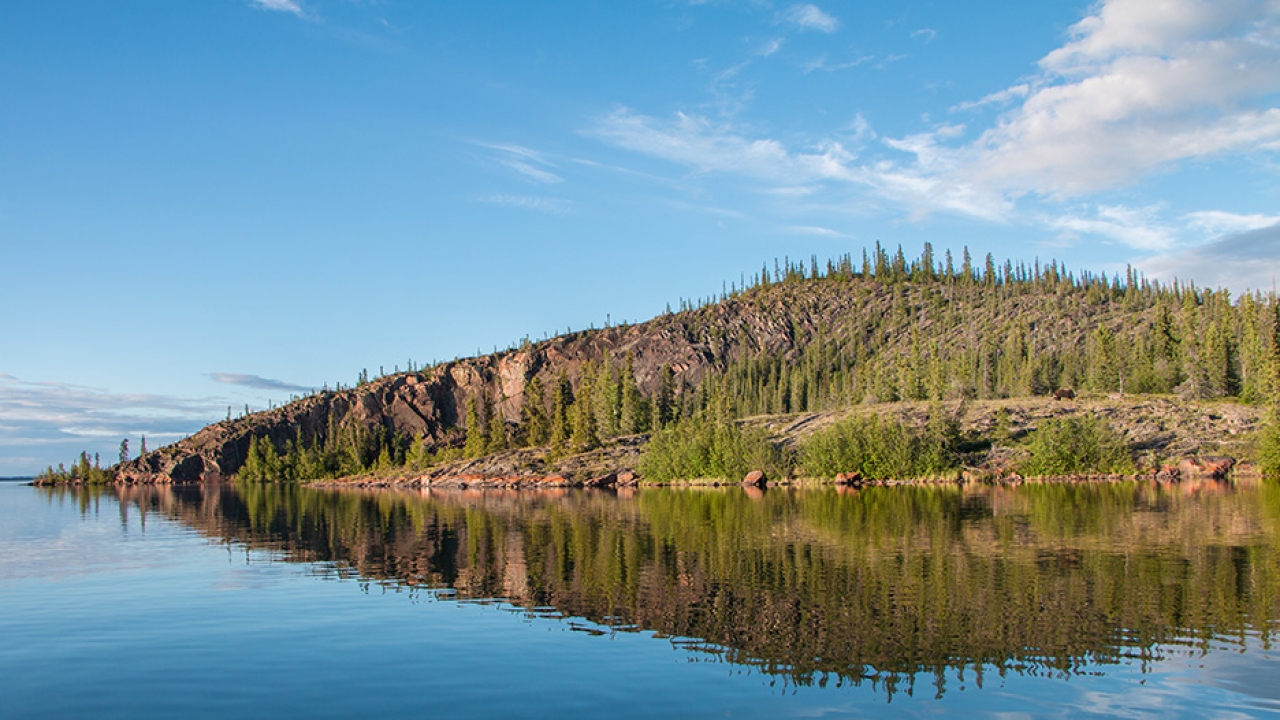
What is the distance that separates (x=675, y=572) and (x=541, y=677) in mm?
16274

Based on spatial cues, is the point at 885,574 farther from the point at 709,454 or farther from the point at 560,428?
the point at 560,428

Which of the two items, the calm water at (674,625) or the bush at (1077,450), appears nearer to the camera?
the calm water at (674,625)

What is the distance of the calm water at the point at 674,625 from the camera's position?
18.2m

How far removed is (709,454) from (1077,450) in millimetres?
59540

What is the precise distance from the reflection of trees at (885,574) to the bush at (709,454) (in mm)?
69654

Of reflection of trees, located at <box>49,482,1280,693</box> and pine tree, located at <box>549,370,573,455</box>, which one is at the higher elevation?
pine tree, located at <box>549,370,573,455</box>

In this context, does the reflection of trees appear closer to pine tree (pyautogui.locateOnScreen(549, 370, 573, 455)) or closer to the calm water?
the calm water

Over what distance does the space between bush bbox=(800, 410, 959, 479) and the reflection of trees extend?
54361 millimetres

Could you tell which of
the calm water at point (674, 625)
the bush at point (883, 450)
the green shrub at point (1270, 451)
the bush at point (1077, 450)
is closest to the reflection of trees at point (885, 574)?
the calm water at point (674, 625)

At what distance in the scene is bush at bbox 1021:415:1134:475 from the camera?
384 ft

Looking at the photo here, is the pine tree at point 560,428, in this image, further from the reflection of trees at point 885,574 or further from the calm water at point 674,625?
the calm water at point 674,625

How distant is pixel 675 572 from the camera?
35.7m

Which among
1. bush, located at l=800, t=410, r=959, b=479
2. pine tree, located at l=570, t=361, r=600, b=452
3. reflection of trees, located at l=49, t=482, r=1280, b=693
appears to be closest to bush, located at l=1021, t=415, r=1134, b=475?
bush, located at l=800, t=410, r=959, b=479

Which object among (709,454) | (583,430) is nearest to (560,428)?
(583,430)
